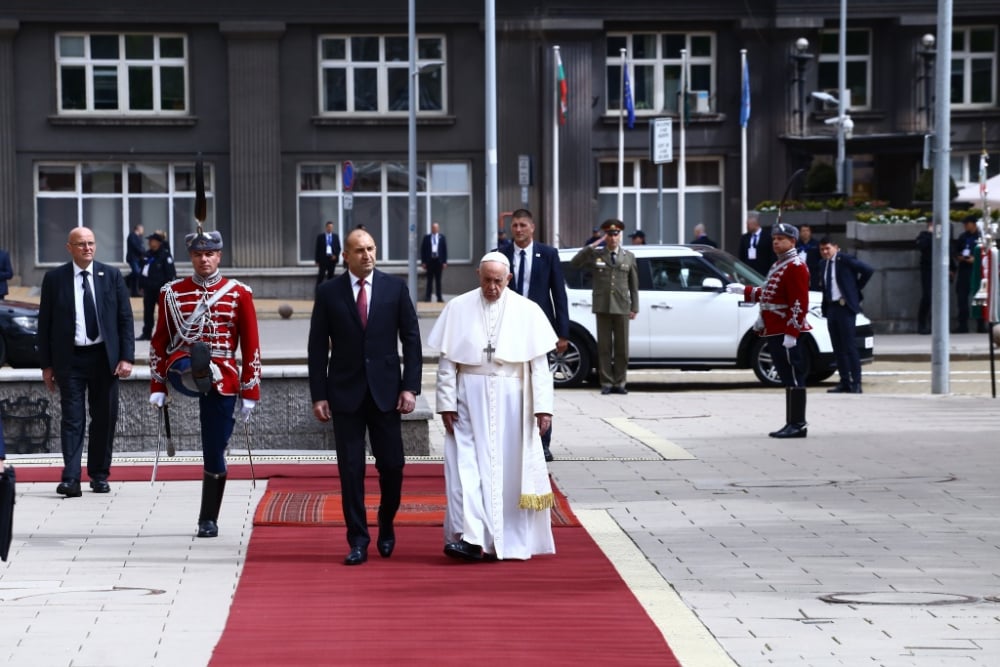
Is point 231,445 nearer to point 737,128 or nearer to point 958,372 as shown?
point 958,372

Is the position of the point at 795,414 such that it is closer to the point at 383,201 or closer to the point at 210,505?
the point at 210,505

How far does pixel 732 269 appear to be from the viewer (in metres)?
22.1

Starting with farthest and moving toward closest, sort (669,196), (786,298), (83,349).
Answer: (669,196) → (786,298) → (83,349)

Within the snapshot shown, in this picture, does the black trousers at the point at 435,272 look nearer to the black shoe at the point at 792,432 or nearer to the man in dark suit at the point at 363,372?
the black shoe at the point at 792,432

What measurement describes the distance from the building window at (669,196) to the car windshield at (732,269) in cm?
2042

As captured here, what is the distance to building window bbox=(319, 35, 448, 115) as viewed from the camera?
4191 cm

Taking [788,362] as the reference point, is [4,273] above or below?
above

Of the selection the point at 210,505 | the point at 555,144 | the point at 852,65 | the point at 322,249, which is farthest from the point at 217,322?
the point at 852,65

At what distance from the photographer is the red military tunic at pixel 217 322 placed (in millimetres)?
10703

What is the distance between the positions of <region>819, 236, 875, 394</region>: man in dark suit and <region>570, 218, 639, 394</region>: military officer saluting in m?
2.15

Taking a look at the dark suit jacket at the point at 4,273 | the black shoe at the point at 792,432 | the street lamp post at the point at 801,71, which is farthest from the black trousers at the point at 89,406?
the street lamp post at the point at 801,71

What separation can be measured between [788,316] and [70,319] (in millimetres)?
6498

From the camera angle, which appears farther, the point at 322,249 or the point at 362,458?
the point at 322,249

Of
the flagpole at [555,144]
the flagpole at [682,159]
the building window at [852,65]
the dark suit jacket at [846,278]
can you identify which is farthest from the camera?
the building window at [852,65]
